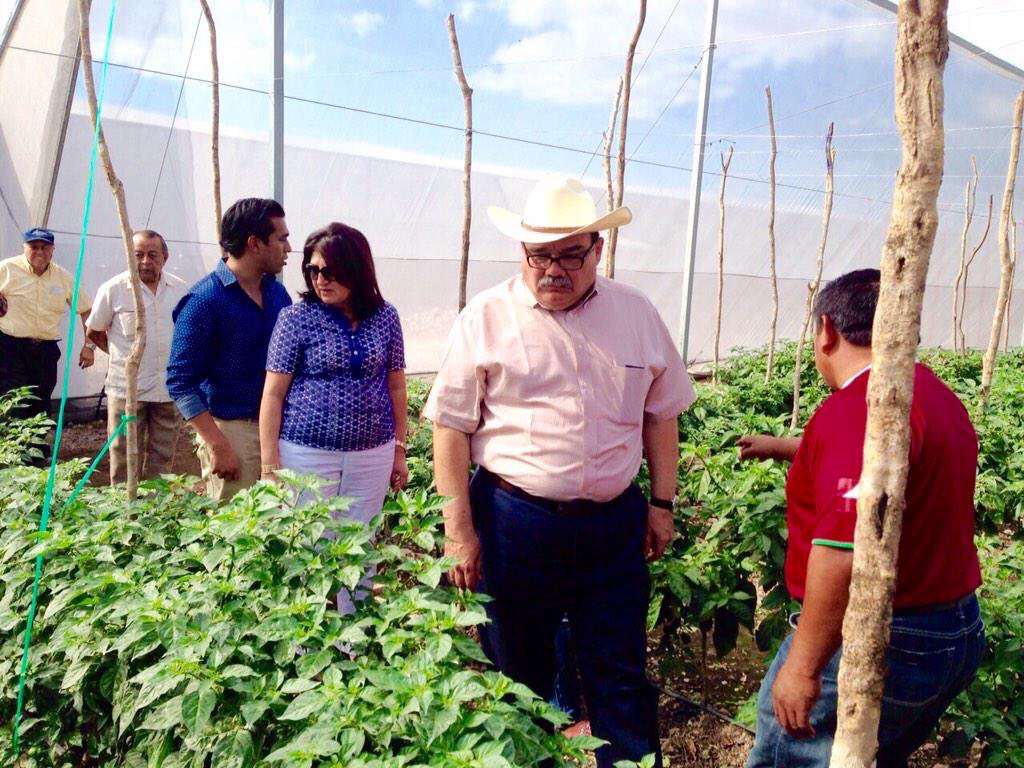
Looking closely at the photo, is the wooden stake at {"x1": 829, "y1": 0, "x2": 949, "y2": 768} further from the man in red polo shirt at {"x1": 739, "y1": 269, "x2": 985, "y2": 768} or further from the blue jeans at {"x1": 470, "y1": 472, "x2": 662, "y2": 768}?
the blue jeans at {"x1": 470, "y1": 472, "x2": 662, "y2": 768}

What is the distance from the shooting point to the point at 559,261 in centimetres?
200

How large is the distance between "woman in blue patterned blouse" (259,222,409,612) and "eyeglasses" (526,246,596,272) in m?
0.84

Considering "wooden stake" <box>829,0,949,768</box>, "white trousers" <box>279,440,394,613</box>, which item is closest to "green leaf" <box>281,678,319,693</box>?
"wooden stake" <box>829,0,949,768</box>

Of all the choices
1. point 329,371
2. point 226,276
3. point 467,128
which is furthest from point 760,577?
point 467,128

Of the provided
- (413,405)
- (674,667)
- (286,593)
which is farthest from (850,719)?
(413,405)

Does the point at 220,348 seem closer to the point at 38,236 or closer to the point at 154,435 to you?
the point at 154,435

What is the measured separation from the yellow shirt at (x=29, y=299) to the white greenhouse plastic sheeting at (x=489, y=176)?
146 centimetres

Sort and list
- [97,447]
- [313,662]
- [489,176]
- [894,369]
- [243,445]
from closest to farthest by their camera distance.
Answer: [894,369] → [313,662] → [243,445] → [97,447] → [489,176]

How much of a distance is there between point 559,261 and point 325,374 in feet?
3.29

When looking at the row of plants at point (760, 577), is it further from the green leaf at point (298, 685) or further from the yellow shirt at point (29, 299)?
the yellow shirt at point (29, 299)

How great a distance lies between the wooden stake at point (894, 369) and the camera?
107 centimetres

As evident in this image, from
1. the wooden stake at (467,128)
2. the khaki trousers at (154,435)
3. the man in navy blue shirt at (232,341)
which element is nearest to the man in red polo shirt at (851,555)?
the man in navy blue shirt at (232,341)

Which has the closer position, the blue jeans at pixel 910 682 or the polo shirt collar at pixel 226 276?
the blue jeans at pixel 910 682

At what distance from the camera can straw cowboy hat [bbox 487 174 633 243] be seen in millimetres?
2022
